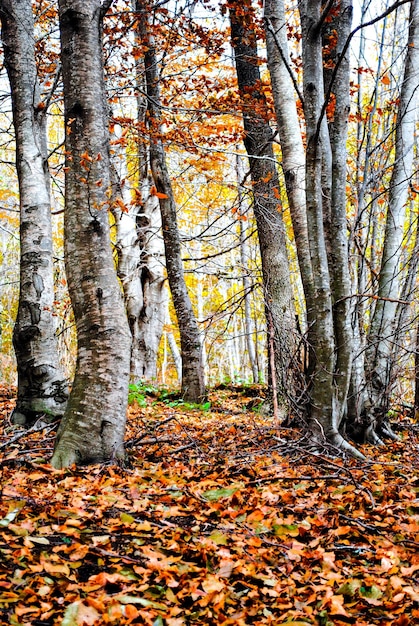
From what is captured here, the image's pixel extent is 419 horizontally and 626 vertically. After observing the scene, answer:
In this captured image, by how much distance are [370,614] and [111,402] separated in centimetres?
209

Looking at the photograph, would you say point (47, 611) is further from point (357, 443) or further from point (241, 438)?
point (357, 443)

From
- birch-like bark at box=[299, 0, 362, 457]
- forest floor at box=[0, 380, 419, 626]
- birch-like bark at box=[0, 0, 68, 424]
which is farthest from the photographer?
birch-like bark at box=[0, 0, 68, 424]

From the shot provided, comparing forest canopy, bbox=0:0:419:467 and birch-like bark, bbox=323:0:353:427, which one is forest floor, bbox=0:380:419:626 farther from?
birch-like bark, bbox=323:0:353:427

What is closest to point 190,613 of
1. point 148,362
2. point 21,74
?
point 21,74

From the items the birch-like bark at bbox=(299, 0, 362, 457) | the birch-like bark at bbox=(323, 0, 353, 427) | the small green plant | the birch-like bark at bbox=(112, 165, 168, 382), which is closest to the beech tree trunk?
the birch-like bark at bbox=(299, 0, 362, 457)

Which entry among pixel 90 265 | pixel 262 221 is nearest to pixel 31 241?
pixel 90 265

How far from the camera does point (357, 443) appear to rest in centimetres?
486

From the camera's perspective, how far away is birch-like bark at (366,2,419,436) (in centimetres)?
499

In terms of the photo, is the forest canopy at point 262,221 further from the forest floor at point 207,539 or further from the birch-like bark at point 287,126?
the forest floor at point 207,539

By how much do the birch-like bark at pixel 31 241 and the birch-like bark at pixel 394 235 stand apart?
3.16 m

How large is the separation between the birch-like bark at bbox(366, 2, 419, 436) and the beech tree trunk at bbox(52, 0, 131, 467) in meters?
2.75

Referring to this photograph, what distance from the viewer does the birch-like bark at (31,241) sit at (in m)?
4.73

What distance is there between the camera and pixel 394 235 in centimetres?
511

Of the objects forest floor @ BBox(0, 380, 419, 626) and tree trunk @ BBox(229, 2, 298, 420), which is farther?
tree trunk @ BBox(229, 2, 298, 420)
